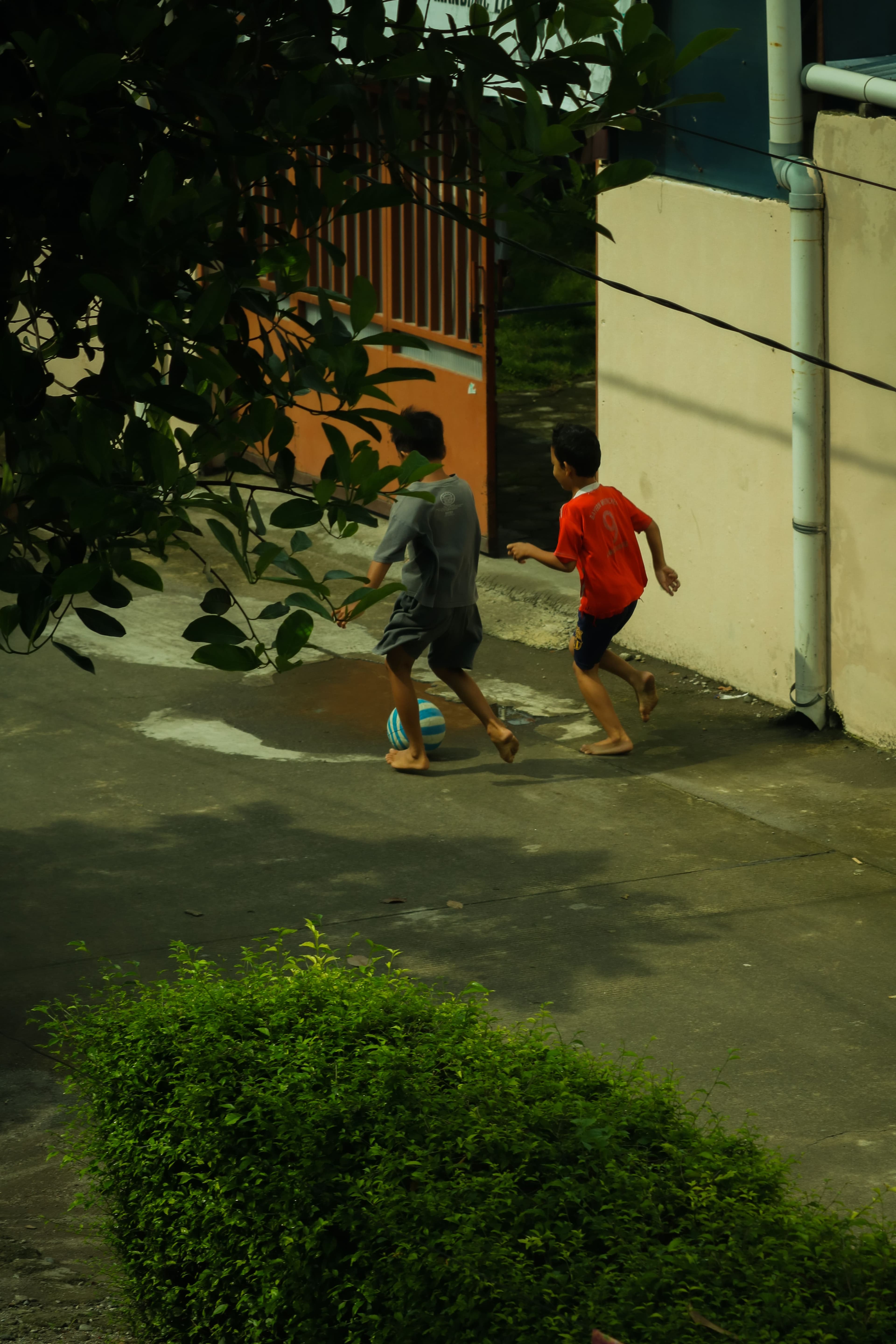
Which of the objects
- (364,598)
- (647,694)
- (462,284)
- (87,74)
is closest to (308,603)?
(364,598)

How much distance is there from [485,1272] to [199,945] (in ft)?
12.8

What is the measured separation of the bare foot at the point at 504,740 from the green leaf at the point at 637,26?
5.48 metres

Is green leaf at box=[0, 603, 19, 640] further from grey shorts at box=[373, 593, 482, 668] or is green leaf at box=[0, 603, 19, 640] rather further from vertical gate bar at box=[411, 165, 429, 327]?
vertical gate bar at box=[411, 165, 429, 327]

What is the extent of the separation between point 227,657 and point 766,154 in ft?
22.5

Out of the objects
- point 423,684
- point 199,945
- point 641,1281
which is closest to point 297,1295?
point 641,1281

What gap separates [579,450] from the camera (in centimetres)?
927

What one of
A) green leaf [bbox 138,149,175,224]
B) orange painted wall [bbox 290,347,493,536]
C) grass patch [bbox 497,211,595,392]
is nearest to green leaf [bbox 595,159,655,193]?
green leaf [bbox 138,149,175,224]

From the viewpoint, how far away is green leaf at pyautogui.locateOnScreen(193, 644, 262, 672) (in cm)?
349

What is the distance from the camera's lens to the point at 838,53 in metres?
9.38

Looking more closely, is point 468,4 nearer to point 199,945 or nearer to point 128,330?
point 199,945

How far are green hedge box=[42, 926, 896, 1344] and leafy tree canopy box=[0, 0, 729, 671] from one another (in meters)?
1.08

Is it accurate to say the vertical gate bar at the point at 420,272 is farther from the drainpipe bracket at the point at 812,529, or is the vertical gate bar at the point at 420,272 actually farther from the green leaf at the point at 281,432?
the green leaf at the point at 281,432

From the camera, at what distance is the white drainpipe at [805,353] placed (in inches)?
359

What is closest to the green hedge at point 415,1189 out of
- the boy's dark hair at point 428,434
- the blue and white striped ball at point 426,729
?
the boy's dark hair at point 428,434
